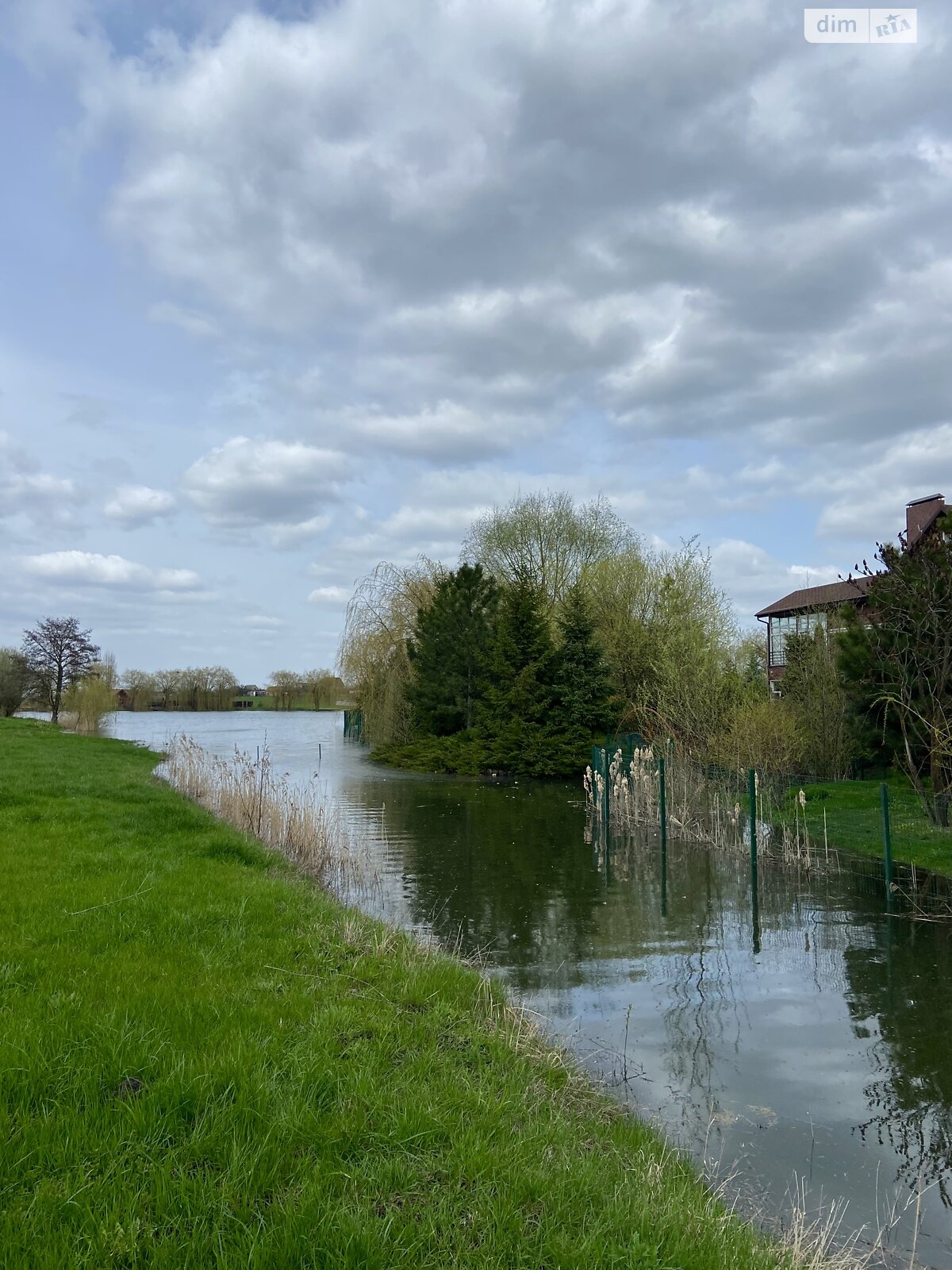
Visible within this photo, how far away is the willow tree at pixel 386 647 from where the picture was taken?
35500mm

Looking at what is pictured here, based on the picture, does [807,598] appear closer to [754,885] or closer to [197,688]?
[754,885]

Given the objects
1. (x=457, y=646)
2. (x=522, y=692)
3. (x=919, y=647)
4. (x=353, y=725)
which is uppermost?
(x=457, y=646)

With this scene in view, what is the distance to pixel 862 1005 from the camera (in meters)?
7.16

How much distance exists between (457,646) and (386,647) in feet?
19.9

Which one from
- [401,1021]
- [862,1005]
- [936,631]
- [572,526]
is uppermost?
[572,526]

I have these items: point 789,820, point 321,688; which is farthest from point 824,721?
point 321,688

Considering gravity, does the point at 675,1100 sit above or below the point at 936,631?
below

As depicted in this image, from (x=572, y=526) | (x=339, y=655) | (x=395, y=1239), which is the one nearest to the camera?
(x=395, y=1239)

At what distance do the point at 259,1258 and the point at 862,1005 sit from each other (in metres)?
6.08

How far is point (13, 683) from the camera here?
184 feet

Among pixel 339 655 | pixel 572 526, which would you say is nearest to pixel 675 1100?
pixel 572 526

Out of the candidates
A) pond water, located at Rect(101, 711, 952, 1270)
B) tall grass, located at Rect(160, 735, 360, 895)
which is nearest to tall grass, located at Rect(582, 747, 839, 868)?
pond water, located at Rect(101, 711, 952, 1270)

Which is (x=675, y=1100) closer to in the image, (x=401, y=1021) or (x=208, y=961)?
(x=401, y=1021)

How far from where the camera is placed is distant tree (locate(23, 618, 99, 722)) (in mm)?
56312
